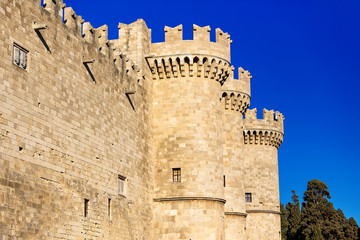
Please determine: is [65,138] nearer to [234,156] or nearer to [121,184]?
[121,184]

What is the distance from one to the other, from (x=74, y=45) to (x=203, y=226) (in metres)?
9.54

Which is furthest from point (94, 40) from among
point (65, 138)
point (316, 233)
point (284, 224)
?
point (284, 224)

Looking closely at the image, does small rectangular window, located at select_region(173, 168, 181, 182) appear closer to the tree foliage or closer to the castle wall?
the castle wall

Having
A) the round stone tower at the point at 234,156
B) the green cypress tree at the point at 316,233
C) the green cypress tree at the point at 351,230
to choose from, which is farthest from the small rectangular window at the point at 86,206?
the green cypress tree at the point at 351,230

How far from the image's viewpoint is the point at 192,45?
26047mm

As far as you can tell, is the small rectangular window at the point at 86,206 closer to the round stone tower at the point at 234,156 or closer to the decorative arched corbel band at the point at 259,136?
the round stone tower at the point at 234,156

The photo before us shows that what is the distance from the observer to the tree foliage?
55938mm

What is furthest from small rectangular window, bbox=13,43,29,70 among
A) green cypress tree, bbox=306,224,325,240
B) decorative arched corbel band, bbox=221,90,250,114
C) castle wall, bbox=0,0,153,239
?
green cypress tree, bbox=306,224,325,240

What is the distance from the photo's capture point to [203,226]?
24141 millimetres

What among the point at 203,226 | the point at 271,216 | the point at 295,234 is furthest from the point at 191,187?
the point at 295,234

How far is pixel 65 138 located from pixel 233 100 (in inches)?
638

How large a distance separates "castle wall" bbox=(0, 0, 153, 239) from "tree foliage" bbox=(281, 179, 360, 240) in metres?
32.8

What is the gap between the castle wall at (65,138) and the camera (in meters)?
15.7

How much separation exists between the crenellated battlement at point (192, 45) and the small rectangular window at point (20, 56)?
402 inches
